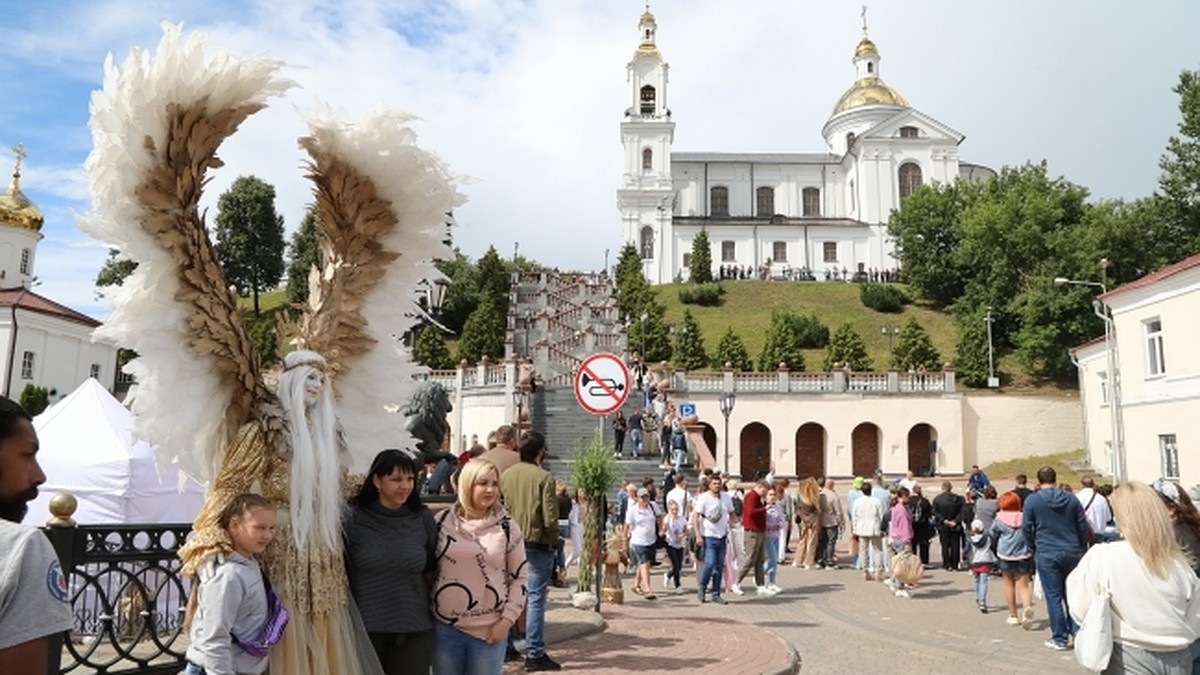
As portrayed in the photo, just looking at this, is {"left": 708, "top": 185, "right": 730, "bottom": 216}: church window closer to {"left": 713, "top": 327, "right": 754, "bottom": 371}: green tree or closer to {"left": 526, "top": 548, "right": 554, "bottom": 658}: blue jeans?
{"left": 713, "top": 327, "right": 754, "bottom": 371}: green tree

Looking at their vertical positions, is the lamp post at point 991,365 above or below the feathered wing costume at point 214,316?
above

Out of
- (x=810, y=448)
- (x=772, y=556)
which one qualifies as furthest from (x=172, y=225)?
(x=810, y=448)

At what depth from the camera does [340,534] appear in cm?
394

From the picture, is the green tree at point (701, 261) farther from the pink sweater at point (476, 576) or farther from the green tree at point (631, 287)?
the pink sweater at point (476, 576)

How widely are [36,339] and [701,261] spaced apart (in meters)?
48.2

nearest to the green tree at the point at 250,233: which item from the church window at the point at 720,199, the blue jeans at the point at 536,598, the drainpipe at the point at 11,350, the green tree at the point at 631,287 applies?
the drainpipe at the point at 11,350

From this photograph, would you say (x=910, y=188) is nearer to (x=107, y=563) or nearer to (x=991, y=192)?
(x=991, y=192)

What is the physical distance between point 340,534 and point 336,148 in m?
1.89

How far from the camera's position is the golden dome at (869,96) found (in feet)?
293

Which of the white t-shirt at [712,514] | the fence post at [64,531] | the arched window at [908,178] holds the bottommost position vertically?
the white t-shirt at [712,514]

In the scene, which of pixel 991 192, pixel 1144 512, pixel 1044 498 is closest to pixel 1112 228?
pixel 991 192

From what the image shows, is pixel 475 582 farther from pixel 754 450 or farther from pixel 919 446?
pixel 919 446

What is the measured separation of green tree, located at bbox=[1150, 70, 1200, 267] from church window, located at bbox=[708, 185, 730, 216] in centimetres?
4619

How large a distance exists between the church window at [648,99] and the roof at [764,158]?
6.65 m
